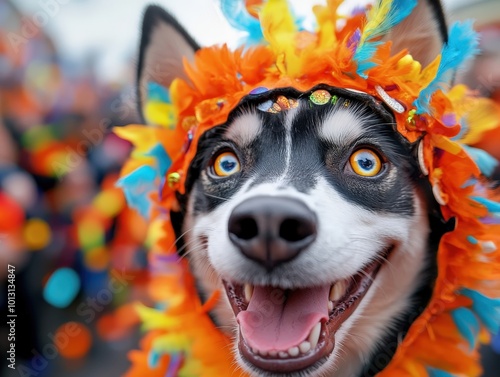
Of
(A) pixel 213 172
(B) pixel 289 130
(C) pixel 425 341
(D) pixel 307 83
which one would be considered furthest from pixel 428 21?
(C) pixel 425 341

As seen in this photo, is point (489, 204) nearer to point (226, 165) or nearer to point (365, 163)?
point (365, 163)

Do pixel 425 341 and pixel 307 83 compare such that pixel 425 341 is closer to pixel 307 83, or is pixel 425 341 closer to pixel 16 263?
pixel 307 83

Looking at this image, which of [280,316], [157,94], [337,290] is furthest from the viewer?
[157,94]

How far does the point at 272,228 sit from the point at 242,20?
1.22 metres

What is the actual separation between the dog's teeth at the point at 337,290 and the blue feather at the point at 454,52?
2.70ft

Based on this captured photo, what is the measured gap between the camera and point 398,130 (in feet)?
6.57

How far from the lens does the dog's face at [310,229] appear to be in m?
1.76

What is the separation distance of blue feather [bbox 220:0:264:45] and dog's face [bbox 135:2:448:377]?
0.42m

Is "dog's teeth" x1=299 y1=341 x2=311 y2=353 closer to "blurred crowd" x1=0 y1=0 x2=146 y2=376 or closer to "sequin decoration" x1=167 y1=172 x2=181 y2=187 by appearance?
"sequin decoration" x1=167 y1=172 x2=181 y2=187

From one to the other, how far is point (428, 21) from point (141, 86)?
147cm

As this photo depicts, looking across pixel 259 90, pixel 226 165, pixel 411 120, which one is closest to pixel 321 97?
pixel 259 90

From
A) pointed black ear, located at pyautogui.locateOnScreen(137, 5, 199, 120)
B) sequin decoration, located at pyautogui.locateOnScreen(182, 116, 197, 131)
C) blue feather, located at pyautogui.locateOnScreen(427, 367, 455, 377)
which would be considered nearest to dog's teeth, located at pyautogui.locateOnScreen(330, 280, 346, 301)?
blue feather, located at pyautogui.locateOnScreen(427, 367, 455, 377)

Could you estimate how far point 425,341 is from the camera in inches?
86.0

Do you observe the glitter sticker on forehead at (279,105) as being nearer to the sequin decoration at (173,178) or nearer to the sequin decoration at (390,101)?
the sequin decoration at (390,101)
